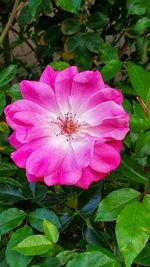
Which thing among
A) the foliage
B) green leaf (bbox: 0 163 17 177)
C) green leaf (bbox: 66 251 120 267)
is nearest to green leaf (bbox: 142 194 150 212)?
the foliage

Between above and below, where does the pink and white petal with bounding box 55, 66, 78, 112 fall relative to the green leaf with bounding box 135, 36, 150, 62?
above

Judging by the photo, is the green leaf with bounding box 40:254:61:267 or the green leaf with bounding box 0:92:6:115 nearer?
the green leaf with bounding box 40:254:61:267

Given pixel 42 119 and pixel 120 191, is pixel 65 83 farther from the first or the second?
pixel 120 191

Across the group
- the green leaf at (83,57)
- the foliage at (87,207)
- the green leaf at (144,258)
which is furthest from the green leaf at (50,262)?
the green leaf at (83,57)

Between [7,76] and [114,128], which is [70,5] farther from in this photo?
[114,128]

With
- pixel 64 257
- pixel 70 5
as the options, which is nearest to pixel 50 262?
pixel 64 257

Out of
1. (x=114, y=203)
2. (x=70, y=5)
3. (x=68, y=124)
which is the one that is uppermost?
(x=70, y=5)

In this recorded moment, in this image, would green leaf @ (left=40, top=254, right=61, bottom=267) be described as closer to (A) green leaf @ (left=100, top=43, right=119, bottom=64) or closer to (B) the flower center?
(B) the flower center
